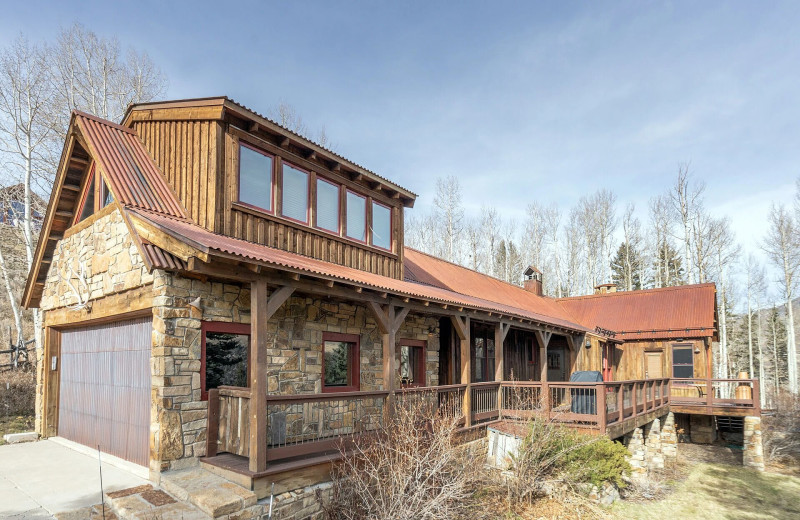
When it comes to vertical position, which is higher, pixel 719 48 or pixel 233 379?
pixel 719 48

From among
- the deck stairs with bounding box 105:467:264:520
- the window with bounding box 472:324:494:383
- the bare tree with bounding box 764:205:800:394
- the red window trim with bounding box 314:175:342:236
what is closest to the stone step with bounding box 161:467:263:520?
the deck stairs with bounding box 105:467:264:520

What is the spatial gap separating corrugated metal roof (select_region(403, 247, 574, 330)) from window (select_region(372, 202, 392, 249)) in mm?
1843

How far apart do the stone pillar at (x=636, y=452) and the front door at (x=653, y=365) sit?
8.31m

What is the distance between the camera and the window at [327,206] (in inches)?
425

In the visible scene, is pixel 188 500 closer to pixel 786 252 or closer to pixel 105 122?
pixel 105 122

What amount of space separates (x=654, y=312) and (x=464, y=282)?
1057 cm

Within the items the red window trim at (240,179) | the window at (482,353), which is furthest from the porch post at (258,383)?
the window at (482,353)

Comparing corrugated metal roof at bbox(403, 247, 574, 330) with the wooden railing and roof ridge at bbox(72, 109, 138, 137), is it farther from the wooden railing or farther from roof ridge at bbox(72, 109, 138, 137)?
roof ridge at bbox(72, 109, 138, 137)

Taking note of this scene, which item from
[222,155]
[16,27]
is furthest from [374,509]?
[16,27]

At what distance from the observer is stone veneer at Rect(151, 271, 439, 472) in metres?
7.05

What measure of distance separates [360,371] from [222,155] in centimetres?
505

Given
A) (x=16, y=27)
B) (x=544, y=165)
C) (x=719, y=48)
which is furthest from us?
(x=544, y=165)

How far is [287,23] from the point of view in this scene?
55.0 ft

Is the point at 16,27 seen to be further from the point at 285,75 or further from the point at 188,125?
the point at 188,125
